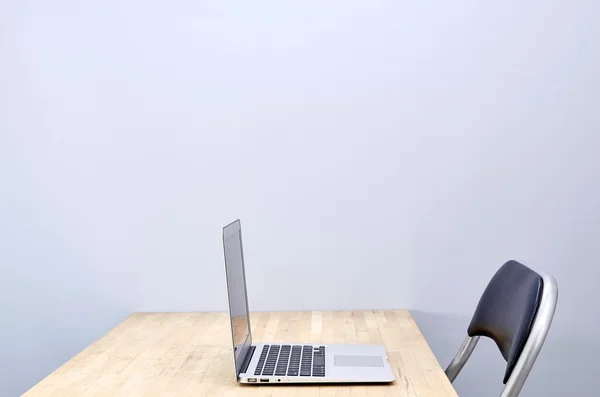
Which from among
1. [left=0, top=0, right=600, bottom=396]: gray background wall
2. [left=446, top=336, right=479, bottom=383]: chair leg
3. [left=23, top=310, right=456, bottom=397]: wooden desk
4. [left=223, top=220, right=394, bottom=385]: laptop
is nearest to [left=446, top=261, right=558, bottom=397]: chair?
[left=446, top=336, right=479, bottom=383]: chair leg

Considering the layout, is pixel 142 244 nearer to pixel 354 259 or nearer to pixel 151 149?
pixel 151 149

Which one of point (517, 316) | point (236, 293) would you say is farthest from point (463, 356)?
point (236, 293)

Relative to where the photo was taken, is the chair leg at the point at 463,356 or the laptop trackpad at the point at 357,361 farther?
the chair leg at the point at 463,356

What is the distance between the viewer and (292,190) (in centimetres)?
232

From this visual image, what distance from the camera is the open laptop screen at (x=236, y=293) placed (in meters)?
1.61

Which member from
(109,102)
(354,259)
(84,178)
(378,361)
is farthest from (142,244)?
(378,361)

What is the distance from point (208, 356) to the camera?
183 centimetres

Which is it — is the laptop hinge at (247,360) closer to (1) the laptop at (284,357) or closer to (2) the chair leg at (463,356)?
(1) the laptop at (284,357)

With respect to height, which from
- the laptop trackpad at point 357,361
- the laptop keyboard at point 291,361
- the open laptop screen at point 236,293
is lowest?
the laptop trackpad at point 357,361

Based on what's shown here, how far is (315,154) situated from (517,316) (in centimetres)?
91

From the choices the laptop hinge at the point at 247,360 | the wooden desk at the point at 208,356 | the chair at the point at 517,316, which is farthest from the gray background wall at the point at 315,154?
the laptop hinge at the point at 247,360

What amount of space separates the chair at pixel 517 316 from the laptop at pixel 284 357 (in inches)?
11.4

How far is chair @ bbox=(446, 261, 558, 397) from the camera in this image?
156 centimetres

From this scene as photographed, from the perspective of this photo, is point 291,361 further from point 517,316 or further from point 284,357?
point 517,316
